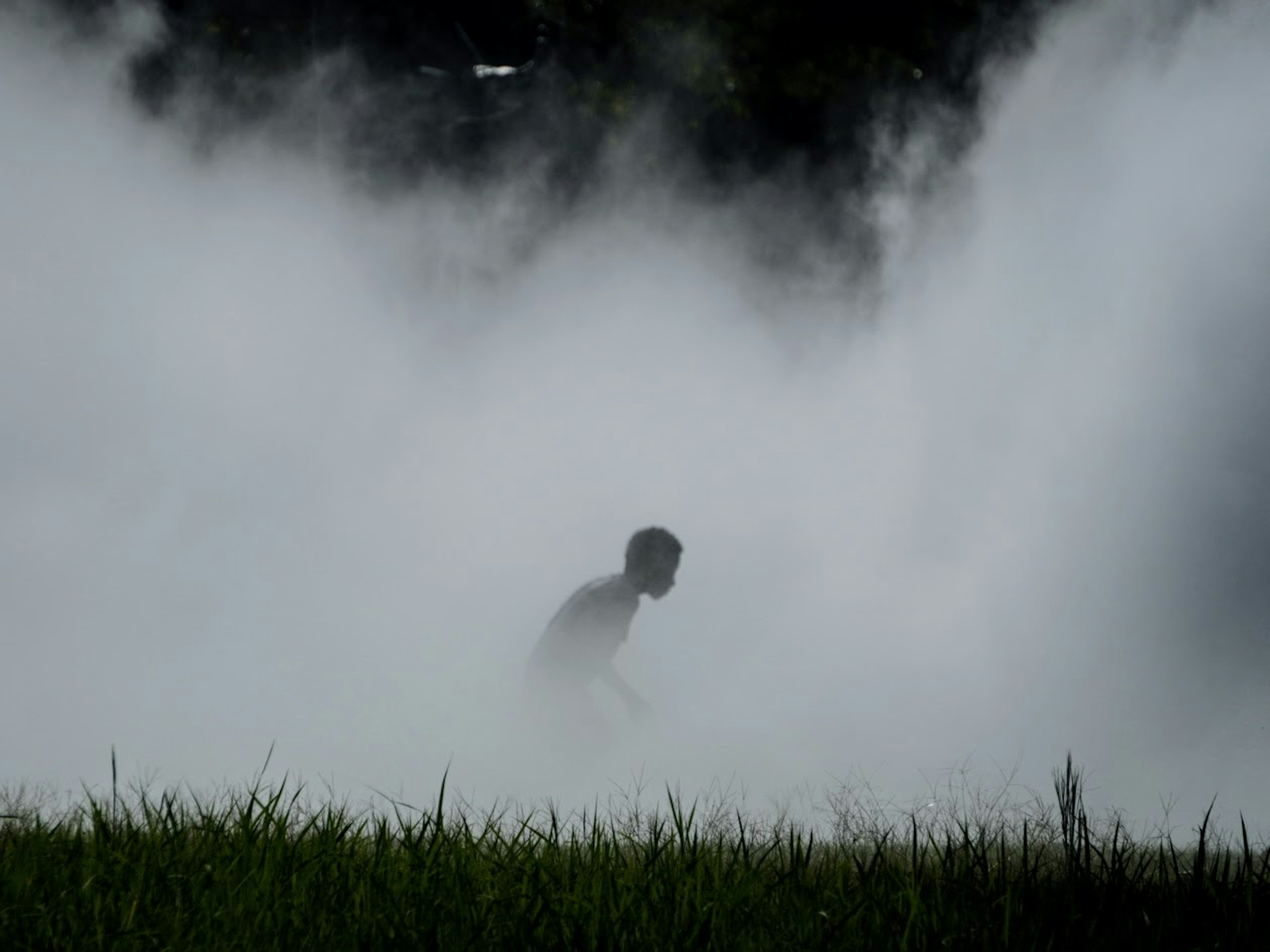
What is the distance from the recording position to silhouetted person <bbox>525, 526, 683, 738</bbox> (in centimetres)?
752

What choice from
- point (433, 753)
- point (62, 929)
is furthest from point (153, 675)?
point (62, 929)

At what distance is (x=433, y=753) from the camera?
11.4 meters

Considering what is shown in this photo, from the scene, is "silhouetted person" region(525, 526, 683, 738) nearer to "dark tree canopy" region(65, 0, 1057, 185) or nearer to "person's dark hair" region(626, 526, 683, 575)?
"person's dark hair" region(626, 526, 683, 575)

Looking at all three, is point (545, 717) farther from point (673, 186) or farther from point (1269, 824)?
point (673, 186)

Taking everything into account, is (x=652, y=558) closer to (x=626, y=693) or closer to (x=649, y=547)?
(x=649, y=547)

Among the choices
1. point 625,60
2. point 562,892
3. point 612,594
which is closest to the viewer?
point 562,892

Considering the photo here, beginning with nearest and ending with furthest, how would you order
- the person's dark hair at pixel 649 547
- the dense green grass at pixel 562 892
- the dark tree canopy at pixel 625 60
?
the dense green grass at pixel 562 892
the person's dark hair at pixel 649 547
the dark tree canopy at pixel 625 60

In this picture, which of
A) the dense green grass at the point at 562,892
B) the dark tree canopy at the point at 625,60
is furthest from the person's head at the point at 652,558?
the dark tree canopy at the point at 625,60

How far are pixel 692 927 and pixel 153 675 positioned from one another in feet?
45.9

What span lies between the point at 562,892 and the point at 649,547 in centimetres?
463

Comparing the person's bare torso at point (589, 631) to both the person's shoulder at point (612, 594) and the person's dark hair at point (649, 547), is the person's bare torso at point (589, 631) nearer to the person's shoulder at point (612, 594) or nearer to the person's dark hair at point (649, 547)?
the person's shoulder at point (612, 594)

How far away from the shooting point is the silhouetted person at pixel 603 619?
7.52m

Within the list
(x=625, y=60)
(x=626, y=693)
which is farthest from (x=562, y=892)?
(x=625, y=60)

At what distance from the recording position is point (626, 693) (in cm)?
743
